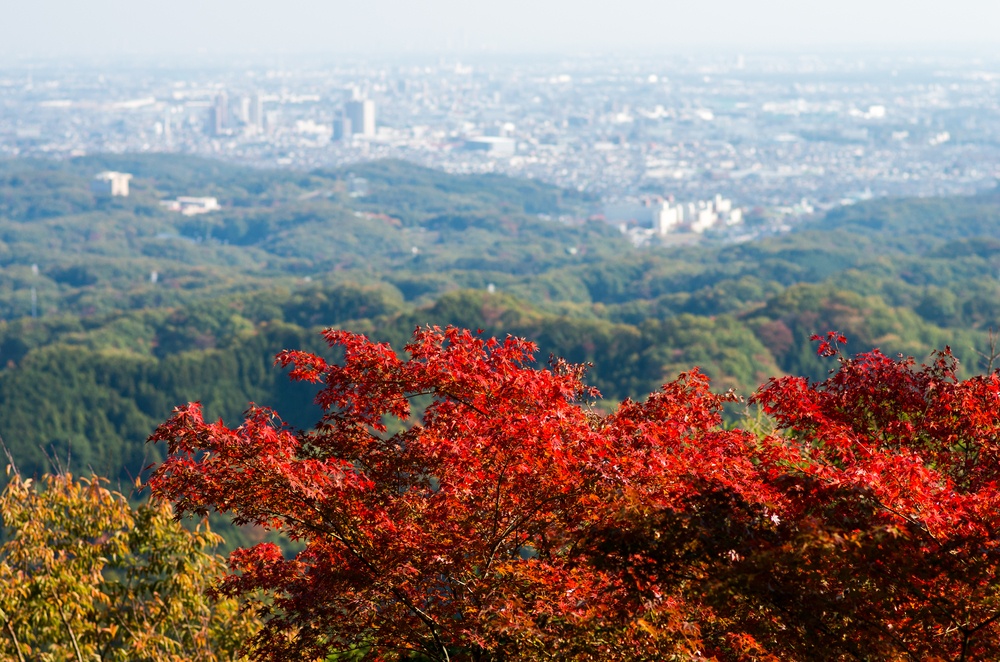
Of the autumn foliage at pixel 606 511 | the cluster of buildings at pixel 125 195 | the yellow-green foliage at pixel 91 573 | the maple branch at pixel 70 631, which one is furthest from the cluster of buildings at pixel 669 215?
the autumn foliage at pixel 606 511

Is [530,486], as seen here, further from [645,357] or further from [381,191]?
[381,191]

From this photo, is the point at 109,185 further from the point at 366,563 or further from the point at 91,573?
the point at 366,563

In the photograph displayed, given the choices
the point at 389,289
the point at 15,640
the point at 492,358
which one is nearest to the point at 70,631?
the point at 15,640

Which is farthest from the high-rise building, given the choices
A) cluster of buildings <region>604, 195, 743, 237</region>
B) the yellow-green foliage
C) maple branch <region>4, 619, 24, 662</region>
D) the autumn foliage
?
the autumn foliage

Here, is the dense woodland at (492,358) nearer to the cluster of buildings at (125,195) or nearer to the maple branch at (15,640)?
the maple branch at (15,640)

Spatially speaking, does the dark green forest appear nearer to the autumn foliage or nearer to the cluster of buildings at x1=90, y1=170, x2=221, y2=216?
the cluster of buildings at x1=90, y1=170, x2=221, y2=216
